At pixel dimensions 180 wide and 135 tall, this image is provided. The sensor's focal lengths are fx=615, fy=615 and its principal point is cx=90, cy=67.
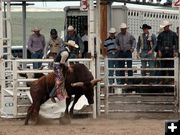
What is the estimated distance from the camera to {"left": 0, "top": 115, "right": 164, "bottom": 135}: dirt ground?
10711 millimetres

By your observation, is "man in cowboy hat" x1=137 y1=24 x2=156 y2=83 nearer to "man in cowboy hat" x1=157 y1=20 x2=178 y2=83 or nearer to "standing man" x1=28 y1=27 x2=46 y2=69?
"man in cowboy hat" x1=157 y1=20 x2=178 y2=83

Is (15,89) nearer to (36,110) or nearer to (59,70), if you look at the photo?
(36,110)

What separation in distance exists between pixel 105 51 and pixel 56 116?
4943 mm

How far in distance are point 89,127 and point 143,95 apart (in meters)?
2.74

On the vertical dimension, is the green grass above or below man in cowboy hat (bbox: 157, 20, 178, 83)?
above

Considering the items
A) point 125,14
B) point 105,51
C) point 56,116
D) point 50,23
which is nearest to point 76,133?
point 56,116

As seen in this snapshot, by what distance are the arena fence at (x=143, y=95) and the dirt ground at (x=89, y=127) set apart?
33.2 inches

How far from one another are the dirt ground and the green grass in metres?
17.7

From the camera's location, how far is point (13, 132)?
1088 centimetres

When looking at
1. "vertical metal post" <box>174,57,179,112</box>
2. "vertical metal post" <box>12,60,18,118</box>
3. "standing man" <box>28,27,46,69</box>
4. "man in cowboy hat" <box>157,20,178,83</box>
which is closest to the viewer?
"vertical metal post" <box>12,60,18,118</box>

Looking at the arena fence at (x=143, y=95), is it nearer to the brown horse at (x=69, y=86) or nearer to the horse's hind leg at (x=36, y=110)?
the brown horse at (x=69, y=86)

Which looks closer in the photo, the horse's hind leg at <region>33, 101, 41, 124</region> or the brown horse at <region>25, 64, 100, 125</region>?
the brown horse at <region>25, 64, 100, 125</region>

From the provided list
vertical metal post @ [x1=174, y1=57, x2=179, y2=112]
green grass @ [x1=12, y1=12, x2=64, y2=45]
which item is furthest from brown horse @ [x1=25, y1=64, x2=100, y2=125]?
green grass @ [x1=12, y1=12, x2=64, y2=45]

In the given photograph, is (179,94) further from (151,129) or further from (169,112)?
(151,129)
